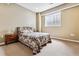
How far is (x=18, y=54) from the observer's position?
1336 mm

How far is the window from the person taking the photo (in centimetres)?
138

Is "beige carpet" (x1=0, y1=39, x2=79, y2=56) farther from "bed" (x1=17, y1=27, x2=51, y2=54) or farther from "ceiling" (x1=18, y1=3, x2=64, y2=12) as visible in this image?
"ceiling" (x1=18, y1=3, x2=64, y2=12)

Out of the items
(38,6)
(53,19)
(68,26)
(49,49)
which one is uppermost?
(38,6)

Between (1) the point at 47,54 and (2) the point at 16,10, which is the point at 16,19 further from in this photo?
(1) the point at 47,54

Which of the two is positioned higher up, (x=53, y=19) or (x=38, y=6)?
(x=38, y=6)

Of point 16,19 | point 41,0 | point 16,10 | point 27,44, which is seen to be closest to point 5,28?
point 16,19

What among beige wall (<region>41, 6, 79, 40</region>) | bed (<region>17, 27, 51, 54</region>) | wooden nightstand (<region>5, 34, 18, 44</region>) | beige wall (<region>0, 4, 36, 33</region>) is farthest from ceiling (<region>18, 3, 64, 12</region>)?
wooden nightstand (<region>5, 34, 18, 44</region>)

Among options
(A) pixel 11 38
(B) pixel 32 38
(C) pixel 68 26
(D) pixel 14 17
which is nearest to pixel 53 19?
(C) pixel 68 26

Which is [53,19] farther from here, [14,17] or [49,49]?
[14,17]

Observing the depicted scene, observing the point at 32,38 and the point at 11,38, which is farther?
the point at 32,38

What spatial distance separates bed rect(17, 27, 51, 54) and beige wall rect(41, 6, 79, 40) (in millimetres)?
179

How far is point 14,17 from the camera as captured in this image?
4.54ft

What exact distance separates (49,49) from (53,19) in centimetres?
54

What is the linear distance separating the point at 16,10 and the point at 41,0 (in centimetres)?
46
